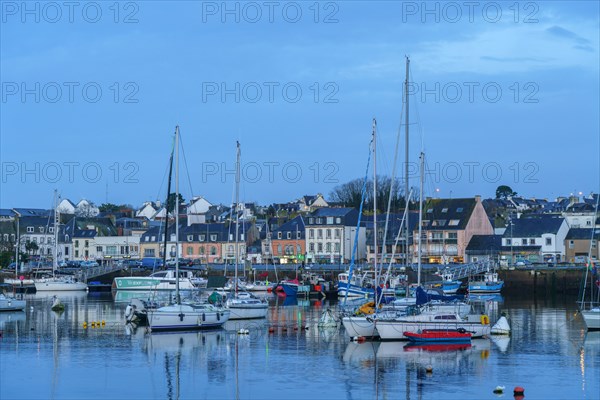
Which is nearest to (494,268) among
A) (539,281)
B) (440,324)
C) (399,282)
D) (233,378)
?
(539,281)

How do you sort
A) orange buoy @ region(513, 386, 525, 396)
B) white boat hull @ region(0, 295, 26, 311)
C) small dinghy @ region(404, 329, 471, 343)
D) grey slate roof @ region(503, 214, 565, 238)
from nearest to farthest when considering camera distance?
orange buoy @ region(513, 386, 525, 396) < small dinghy @ region(404, 329, 471, 343) < white boat hull @ region(0, 295, 26, 311) < grey slate roof @ region(503, 214, 565, 238)

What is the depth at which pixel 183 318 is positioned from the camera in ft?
180

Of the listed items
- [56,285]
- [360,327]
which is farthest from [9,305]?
[360,327]

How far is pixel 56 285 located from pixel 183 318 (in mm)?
52443

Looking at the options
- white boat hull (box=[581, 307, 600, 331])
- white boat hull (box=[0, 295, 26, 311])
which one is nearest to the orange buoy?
white boat hull (box=[581, 307, 600, 331])

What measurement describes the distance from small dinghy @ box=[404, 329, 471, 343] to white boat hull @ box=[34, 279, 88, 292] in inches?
2469

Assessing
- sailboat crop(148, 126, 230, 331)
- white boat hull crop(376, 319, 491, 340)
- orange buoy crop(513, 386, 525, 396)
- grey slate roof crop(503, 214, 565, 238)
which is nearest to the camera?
orange buoy crop(513, 386, 525, 396)

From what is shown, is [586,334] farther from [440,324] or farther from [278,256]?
[278,256]

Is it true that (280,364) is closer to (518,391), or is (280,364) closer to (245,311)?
(518,391)

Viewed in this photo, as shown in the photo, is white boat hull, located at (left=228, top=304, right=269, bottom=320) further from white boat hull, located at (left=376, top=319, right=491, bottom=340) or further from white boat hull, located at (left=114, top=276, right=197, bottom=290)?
white boat hull, located at (left=114, top=276, right=197, bottom=290)

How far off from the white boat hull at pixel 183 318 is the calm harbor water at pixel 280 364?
0.81 meters

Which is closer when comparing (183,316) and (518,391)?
(518,391)

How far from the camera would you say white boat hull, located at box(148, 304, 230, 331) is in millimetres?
54375

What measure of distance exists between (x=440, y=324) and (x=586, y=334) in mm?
10593
